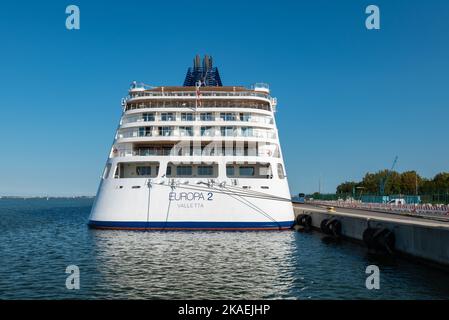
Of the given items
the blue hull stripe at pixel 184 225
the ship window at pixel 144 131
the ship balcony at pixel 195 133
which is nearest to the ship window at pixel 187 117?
the ship balcony at pixel 195 133

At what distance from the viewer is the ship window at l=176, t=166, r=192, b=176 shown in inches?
1332

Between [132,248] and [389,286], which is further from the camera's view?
[132,248]

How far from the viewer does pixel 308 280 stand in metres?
17.0

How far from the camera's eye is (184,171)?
33844 mm

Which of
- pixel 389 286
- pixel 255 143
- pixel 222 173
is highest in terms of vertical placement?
pixel 255 143

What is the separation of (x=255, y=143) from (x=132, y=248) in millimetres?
15422

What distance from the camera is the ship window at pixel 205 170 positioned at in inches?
1344

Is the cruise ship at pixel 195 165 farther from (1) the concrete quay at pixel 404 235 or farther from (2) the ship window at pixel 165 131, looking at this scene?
(1) the concrete quay at pixel 404 235

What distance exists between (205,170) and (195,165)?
3.37 ft

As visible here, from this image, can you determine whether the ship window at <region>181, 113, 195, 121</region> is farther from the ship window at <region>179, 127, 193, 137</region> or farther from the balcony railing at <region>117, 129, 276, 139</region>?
the balcony railing at <region>117, 129, 276, 139</region>

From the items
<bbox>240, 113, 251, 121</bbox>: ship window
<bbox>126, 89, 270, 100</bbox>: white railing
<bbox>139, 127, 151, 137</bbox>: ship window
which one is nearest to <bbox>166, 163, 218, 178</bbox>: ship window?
<bbox>139, 127, 151, 137</bbox>: ship window
